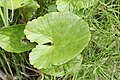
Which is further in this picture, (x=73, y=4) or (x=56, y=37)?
(x=73, y=4)

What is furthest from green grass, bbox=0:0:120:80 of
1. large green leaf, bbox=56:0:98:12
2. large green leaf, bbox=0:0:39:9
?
large green leaf, bbox=0:0:39:9

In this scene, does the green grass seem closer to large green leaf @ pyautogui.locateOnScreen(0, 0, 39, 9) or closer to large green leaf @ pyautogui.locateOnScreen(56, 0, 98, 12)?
large green leaf @ pyautogui.locateOnScreen(56, 0, 98, 12)

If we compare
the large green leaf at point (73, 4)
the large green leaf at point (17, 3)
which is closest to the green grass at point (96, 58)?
the large green leaf at point (73, 4)

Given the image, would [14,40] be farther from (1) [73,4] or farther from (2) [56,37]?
(1) [73,4]

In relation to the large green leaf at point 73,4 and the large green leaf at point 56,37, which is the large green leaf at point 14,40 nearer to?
the large green leaf at point 56,37

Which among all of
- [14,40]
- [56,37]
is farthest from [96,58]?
[14,40]

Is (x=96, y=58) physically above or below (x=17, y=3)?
below

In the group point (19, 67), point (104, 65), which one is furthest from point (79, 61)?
point (19, 67)
